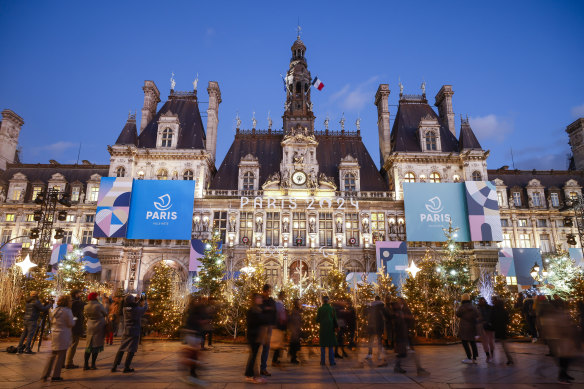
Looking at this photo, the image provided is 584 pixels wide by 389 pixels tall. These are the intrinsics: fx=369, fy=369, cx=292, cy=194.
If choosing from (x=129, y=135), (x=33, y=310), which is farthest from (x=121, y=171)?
→ (x=33, y=310)

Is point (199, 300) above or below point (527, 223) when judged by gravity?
below

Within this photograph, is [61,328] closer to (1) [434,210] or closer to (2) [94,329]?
(2) [94,329]

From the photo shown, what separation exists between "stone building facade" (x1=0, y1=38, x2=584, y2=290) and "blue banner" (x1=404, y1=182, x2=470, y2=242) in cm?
112

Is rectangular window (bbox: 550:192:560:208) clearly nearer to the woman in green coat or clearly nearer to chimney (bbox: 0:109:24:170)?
the woman in green coat

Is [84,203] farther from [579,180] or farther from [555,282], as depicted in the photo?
[579,180]

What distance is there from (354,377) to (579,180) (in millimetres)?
46041

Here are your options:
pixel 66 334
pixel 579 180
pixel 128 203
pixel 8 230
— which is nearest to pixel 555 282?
pixel 579 180

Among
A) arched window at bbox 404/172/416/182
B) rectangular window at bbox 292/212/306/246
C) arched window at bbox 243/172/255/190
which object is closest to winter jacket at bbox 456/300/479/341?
rectangular window at bbox 292/212/306/246

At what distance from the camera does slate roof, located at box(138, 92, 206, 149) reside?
38.6 m

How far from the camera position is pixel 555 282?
29.7m

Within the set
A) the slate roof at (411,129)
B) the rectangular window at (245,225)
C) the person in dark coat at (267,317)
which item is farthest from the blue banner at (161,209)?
the person in dark coat at (267,317)

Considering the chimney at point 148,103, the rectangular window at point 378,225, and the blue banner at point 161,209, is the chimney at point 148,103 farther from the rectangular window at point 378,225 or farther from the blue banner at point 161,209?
the rectangular window at point 378,225

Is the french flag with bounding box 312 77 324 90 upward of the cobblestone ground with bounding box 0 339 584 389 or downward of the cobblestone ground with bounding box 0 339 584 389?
upward

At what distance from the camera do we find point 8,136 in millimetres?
44375
